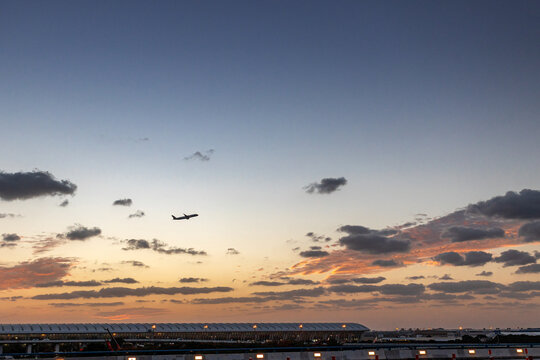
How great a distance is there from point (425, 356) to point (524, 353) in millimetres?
12979

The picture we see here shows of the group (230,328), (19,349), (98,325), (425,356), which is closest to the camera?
(425,356)

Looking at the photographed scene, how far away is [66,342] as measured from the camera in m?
158

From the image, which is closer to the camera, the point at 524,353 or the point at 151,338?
the point at 524,353

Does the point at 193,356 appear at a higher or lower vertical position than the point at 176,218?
lower

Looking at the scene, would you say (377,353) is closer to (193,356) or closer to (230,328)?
(193,356)

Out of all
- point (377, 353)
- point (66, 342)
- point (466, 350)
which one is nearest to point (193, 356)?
point (377, 353)

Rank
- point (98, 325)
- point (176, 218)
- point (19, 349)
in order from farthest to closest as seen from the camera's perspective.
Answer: point (98, 325) < point (19, 349) < point (176, 218)

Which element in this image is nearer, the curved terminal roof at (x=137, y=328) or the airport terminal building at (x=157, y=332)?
the airport terminal building at (x=157, y=332)

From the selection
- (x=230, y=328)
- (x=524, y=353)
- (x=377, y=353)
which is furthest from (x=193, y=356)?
(x=230, y=328)

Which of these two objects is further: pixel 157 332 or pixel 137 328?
pixel 157 332

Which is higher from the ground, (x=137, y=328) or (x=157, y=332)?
(x=137, y=328)

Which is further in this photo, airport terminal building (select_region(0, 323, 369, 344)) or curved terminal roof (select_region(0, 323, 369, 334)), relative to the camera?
curved terminal roof (select_region(0, 323, 369, 334))

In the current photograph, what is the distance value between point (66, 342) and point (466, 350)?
136658mm

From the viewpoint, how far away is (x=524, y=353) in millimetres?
58969
